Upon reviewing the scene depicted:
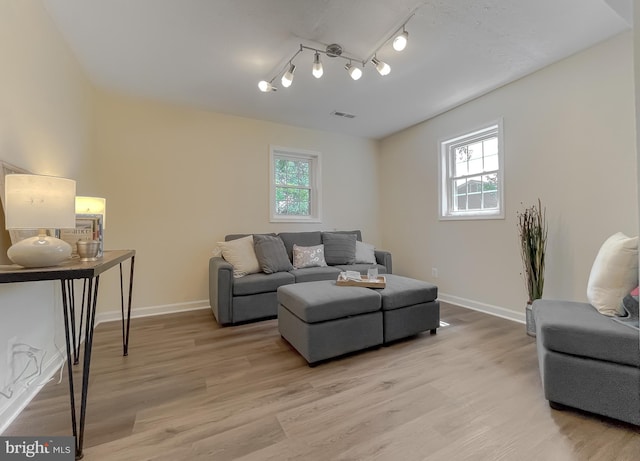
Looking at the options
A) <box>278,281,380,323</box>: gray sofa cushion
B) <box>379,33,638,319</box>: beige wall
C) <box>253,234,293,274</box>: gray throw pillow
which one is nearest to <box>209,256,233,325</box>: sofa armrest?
<box>253,234,293,274</box>: gray throw pillow

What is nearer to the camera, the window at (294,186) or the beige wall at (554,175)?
the beige wall at (554,175)

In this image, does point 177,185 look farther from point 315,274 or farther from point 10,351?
point 10,351

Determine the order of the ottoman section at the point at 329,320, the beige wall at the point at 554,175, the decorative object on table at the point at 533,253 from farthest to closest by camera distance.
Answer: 1. the decorative object on table at the point at 533,253
2. the beige wall at the point at 554,175
3. the ottoman section at the point at 329,320

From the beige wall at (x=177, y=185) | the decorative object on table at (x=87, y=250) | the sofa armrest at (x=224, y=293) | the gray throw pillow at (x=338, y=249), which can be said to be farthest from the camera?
the gray throw pillow at (x=338, y=249)

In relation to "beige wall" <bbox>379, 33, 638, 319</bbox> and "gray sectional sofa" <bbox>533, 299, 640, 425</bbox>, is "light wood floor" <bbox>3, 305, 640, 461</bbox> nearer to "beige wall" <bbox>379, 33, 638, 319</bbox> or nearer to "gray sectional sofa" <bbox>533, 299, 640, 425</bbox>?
"gray sectional sofa" <bbox>533, 299, 640, 425</bbox>

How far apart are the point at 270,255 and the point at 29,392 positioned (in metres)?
2.05

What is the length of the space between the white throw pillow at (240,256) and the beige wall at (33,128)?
1.41 meters

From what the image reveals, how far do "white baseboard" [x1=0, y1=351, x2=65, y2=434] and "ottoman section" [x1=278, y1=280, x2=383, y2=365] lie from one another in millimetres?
1575

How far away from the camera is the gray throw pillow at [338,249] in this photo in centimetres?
377

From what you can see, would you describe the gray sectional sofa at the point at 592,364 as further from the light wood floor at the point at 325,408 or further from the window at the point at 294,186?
the window at the point at 294,186

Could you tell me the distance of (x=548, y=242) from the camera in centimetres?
266

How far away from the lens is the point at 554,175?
8.56ft

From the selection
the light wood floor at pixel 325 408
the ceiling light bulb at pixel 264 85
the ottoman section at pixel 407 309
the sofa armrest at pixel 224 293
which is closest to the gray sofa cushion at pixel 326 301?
the ottoman section at pixel 407 309

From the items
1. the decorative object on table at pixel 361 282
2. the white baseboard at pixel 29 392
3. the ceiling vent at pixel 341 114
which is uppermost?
the ceiling vent at pixel 341 114
